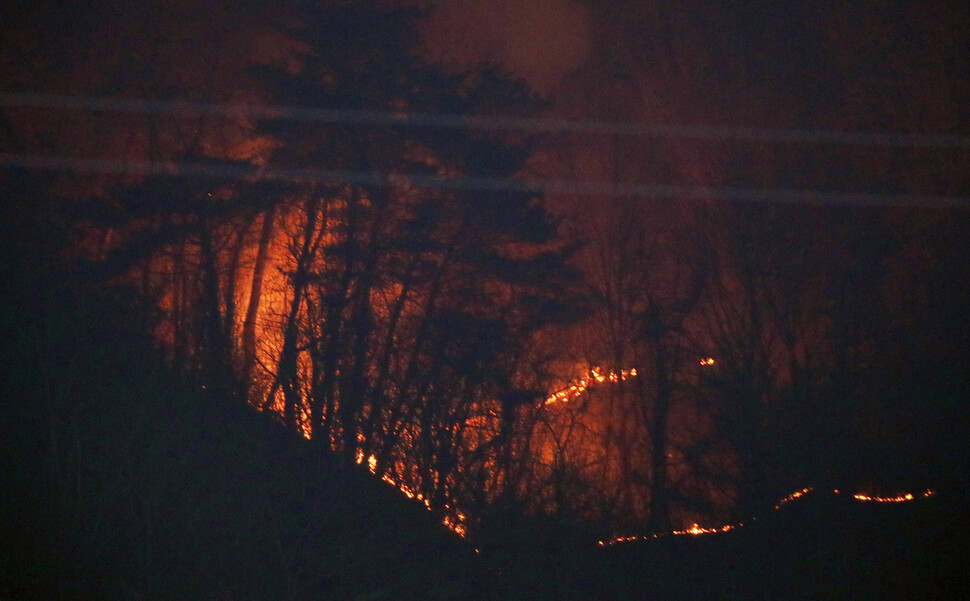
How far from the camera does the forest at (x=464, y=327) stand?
9.48 m

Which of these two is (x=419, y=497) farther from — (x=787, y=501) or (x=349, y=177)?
(x=787, y=501)

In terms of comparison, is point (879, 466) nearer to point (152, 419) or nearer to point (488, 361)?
point (488, 361)

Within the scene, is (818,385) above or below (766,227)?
below

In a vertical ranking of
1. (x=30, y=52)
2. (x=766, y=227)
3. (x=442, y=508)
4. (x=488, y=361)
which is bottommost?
(x=442, y=508)

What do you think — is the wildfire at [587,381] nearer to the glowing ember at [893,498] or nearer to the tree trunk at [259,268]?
the glowing ember at [893,498]

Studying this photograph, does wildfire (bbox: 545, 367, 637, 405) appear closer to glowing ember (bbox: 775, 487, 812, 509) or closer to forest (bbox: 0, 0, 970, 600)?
forest (bbox: 0, 0, 970, 600)

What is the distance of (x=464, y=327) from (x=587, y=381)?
2242mm

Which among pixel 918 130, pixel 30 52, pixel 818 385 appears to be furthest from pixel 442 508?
pixel 918 130

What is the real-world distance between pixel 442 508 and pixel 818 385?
687 centimetres

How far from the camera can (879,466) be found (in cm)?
1204

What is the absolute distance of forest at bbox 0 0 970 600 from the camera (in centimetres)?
948

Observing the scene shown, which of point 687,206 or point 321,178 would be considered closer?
point 321,178

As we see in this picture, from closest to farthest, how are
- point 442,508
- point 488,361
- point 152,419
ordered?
point 152,419 < point 442,508 < point 488,361

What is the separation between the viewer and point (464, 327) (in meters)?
11.7
